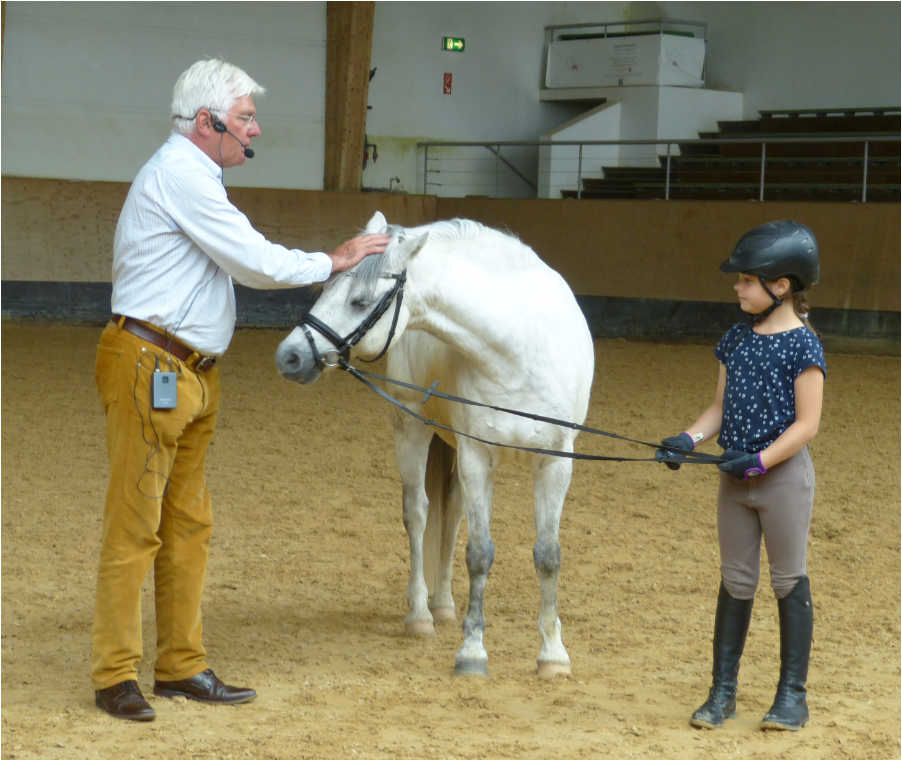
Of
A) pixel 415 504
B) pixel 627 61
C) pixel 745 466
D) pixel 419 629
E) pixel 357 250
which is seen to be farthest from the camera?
pixel 627 61

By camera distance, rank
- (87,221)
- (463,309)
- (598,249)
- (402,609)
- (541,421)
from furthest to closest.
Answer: (598,249)
(87,221)
(402,609)
(541,421)
(463,309)

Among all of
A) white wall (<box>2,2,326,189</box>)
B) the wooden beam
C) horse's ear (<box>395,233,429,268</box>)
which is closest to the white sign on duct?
white wall (<box>2,2,326,189</box>)

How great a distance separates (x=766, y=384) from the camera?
261 cm

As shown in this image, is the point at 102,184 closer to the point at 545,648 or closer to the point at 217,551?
the point at 217,551

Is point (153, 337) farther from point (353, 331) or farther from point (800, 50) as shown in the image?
point (800, 50)

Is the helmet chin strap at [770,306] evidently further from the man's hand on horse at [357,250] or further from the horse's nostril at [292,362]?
the horse's nostril at [292,362]

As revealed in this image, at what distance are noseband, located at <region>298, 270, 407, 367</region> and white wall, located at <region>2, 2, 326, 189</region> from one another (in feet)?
30.4

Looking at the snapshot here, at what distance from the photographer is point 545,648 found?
3.22 meters

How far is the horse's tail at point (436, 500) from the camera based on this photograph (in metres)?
3.81

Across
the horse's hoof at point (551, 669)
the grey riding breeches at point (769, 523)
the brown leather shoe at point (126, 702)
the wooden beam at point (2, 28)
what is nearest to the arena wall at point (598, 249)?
the wooden beam at point (2, 28)

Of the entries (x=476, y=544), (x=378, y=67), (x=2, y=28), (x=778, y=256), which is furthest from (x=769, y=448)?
A: (x=378, y=67)

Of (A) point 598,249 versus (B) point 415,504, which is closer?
(B) point 415,504

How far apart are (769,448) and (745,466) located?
0.08 meters

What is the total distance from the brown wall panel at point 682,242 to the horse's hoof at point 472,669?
8.12 metres
